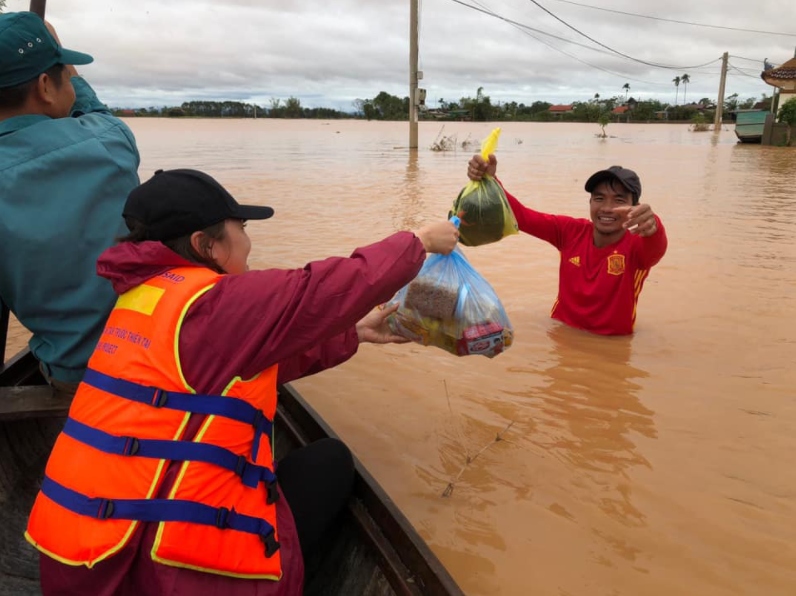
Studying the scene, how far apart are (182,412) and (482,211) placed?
1874mm

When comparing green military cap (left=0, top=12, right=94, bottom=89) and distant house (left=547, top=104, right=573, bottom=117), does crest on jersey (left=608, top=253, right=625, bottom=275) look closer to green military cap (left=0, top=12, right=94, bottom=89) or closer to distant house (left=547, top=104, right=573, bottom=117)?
green military cap (left=0, top=12, right=94, bottom=89)

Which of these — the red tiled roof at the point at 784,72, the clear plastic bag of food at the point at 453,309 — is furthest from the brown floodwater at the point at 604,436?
the red tiled roof at the point at 784,72

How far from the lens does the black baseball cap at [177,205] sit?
1515mm

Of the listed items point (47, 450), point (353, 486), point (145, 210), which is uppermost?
point (145, 210)

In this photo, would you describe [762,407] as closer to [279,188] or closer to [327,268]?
[327,268]

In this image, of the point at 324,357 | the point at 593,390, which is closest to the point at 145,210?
the point at 324,357

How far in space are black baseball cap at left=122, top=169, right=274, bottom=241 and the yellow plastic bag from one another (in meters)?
1.50

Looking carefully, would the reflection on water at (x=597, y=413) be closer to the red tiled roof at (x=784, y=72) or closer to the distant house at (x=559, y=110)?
the red tiled roof at (x=784, y=72)

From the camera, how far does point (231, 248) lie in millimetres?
1647

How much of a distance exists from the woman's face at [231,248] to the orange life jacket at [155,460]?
14 cm

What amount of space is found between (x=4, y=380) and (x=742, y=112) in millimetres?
34046

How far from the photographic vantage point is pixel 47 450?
9.00 ft

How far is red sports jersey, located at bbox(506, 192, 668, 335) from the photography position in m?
3.95

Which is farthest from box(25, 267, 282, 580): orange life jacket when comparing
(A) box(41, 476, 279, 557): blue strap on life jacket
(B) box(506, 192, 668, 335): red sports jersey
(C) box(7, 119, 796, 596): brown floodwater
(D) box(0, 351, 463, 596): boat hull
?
(B) box(506, 192, 668, 335): red sports jersey
